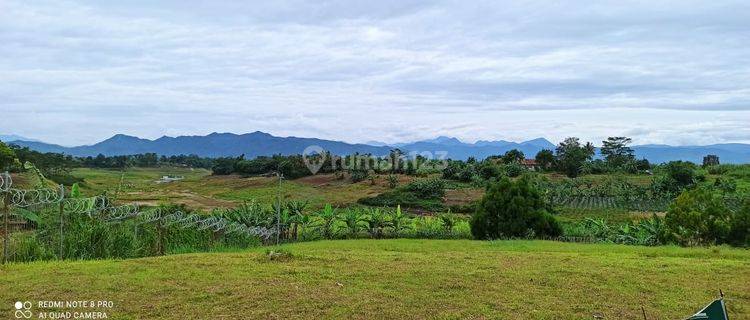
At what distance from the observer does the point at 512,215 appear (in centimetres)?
2262

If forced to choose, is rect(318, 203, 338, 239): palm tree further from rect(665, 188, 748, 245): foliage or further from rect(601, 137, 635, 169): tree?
rect(601, 137, 635, 169): tree

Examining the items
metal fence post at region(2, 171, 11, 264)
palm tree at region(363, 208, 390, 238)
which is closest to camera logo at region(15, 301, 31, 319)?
metal fence post at region(2, 171, 11, 264)

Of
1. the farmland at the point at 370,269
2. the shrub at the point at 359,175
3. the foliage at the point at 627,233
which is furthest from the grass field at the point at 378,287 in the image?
the shrub at the point at 359,175

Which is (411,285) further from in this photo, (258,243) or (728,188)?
(728,188)

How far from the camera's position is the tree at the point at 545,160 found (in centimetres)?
7181

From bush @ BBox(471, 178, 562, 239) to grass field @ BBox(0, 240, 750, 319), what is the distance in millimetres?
10080

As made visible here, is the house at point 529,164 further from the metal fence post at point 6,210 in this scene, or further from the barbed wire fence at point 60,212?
the metal fence post at point 6,210

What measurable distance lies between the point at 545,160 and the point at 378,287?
6670cm

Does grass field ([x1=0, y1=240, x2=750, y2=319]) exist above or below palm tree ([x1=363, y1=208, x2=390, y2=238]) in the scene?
above

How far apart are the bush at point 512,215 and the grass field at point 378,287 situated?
1008cm

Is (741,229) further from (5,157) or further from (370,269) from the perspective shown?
(5,157)

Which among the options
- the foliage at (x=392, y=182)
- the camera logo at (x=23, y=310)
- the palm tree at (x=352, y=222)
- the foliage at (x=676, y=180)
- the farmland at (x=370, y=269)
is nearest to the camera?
the camera logo at (x=23, y=310)

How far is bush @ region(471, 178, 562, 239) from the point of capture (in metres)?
22.5

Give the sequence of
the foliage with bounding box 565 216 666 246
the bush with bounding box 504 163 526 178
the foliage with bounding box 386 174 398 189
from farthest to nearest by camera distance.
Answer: the bush with bounding box 504 163 526 178, the foliage with bounding box 386 174 398 189, the foliage with bounding box 565 216 666 246
